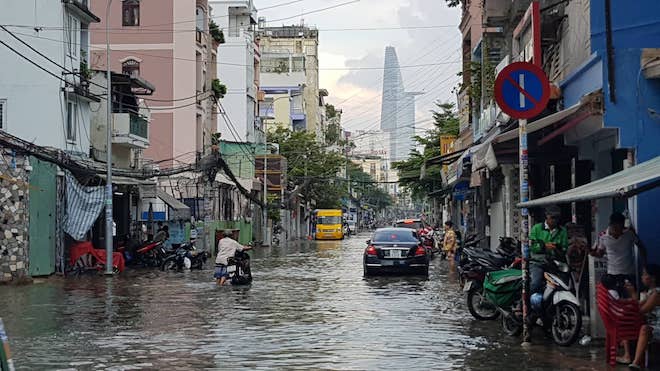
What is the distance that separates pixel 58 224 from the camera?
30.8 metres

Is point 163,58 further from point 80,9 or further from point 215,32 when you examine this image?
point 80,9

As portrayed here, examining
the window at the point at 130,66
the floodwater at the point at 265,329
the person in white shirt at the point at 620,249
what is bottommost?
the floodwater at the point at 265,329

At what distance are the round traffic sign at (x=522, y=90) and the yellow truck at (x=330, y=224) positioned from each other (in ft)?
223

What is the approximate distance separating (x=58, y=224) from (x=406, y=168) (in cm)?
3335

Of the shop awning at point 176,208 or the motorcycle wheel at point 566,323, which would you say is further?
the shop awning at point 176,208

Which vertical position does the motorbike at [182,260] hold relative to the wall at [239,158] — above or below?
below

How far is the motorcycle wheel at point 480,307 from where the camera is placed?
642 inches

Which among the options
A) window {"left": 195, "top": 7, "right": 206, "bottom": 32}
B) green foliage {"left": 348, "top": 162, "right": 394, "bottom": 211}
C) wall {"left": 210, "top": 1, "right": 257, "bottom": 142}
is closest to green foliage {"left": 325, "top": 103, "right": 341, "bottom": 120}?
green foliage {"left": 348, "top": 162, "right": 394, "bottom": 211}

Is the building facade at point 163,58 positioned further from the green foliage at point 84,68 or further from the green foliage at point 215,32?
the green foliage at point 84,68

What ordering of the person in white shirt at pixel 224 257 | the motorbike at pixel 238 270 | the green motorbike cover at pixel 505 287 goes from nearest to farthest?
the green motorbike cover at pixel 505 287 → the motorbike at pixel 238 270 → the person in white shirt at pixel 224 257

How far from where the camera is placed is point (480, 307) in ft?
53.8

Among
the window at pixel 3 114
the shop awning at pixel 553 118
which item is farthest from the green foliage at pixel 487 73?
the window at pixel 3 114

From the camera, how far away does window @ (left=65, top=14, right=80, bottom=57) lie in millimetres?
34500

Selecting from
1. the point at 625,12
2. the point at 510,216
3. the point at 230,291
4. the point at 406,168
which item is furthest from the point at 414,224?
the point at 625,12
